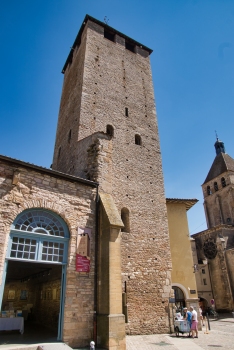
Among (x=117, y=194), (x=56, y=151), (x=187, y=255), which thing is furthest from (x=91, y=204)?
(x=56, y=151)

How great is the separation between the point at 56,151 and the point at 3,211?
10.4m

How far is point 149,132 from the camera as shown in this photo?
620 inches

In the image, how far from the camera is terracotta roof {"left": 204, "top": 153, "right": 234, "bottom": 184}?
134ft

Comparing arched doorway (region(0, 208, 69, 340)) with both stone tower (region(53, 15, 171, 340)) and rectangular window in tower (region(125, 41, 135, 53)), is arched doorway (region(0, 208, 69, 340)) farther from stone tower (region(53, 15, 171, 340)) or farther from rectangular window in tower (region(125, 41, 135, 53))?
rectangular window in tower (region(125, 41, 135, 53))

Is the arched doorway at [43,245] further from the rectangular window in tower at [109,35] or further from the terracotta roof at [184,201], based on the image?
the rectangular window in tower at [109,35]

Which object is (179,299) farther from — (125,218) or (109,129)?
(109,129)

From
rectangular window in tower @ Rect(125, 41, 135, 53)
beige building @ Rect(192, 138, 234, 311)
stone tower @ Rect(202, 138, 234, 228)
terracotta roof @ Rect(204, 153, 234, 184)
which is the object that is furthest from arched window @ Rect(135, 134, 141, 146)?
terracotta roof @ Rect(204, 153, 234, 184)

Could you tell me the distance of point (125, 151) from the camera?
13.8 meters

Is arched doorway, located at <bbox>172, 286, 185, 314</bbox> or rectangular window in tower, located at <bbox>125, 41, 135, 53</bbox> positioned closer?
arched doorway, located at <bbox>172, 286, 185, 314</bbox>

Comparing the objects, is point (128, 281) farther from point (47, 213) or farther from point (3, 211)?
point (3, 211)

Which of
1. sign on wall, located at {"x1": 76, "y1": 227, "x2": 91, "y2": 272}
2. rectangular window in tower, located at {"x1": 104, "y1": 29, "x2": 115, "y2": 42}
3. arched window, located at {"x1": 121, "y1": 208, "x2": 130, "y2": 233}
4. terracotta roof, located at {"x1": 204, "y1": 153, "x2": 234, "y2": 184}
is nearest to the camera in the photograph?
sign on wall, located at {"x1": 76, "y1": 227, "x2": 91, "y2": 272}

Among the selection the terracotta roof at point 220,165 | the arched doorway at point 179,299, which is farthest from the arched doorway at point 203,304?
the terracotta roof at point 220,165

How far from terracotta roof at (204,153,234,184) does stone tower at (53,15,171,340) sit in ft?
90.3

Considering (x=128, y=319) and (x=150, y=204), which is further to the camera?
(x=150, y=204)
